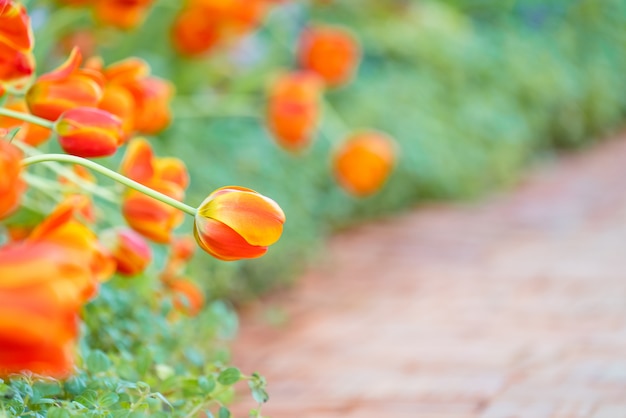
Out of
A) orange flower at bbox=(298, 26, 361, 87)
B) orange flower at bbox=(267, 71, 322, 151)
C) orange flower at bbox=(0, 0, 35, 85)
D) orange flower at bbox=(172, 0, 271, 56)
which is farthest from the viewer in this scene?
orange flower at bbox=(298, 26, 361, 87)

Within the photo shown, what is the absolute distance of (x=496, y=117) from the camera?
9.61 ft

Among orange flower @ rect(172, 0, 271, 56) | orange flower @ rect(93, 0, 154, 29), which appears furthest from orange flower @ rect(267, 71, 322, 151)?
orange flower @ rect(93, 0, 154, 29)

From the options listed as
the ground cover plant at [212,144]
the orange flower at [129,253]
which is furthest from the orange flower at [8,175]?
the orange flower at [129,253]

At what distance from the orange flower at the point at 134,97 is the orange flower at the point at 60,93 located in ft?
0.24

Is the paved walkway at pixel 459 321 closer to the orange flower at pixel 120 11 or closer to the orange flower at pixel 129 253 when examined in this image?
the orange flower at pixel 129 253

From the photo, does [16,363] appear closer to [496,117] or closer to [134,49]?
[134,49]

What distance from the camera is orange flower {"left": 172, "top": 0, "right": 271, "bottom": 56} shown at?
1497mm

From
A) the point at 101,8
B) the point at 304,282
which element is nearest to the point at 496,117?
the point at 304,282

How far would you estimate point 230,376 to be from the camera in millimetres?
746

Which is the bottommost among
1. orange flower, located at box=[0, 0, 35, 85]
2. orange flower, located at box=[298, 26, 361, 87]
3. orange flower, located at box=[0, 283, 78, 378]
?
orange flower, located at box=[0, 283, 78, 378]

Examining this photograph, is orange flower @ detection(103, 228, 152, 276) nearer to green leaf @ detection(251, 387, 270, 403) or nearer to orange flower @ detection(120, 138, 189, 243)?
orange flower @ detection(120, 138, 189, 243)

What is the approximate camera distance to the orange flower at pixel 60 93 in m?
0.77

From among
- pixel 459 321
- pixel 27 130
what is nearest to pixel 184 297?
pixel 27 130

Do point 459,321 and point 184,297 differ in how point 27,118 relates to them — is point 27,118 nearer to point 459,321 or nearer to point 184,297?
point 184,297
